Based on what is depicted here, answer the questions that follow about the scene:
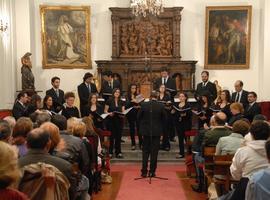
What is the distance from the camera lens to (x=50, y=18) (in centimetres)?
1495

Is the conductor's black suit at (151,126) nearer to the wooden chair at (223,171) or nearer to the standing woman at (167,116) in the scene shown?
the standing woman at (167,116)

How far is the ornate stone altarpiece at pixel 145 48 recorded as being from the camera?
14.5 metres

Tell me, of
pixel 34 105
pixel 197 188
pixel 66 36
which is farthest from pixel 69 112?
pixel 66 36

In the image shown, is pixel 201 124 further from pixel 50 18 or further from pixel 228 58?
pixel 50 18

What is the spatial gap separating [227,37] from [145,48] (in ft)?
10.1

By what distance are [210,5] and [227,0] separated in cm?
65

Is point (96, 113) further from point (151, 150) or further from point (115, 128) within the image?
point (151, 150)

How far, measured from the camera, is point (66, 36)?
15039mm

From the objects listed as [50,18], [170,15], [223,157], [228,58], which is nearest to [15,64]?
[50,18]

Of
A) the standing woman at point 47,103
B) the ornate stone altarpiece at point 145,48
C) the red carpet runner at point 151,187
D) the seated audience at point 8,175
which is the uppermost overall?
the ornate stone altarpiece at point 145,48

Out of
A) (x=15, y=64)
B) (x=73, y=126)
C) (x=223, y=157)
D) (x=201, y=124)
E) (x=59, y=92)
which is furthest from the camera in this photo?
(x=15, y=64)

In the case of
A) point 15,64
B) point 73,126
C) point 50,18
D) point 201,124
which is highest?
point 50,18

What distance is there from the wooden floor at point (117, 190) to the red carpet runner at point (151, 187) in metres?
0.08

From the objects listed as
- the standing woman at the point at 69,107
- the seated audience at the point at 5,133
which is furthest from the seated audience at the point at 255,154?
the standing woman at the point at 69,107
